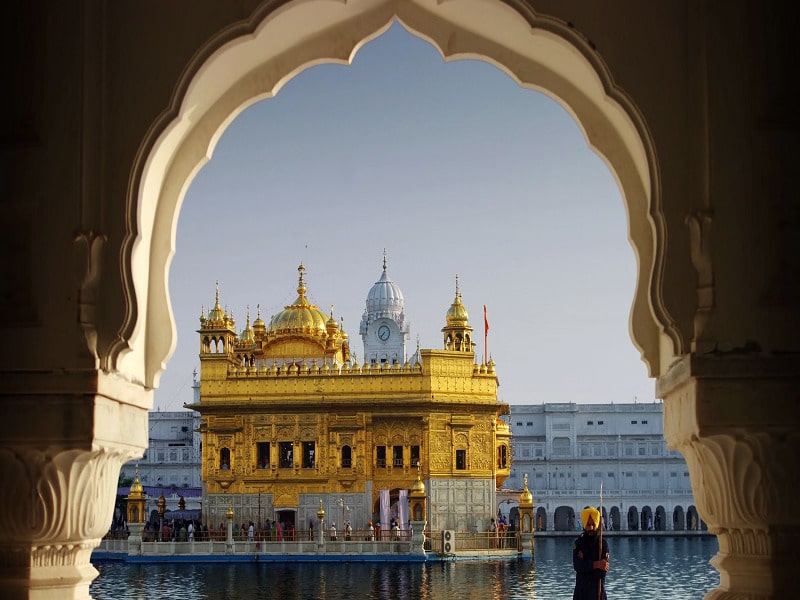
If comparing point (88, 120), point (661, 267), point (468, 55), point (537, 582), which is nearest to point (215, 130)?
point (88, 120)

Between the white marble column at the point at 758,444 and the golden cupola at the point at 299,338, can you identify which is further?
the golden cupola at the point at 299,338

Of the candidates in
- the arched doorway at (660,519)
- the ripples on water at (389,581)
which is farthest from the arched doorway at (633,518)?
the ripples on water at (389,581)

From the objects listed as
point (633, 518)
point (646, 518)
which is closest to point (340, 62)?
point (646, 518)

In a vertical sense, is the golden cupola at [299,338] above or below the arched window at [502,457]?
above

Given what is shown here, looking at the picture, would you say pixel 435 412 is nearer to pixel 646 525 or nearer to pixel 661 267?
pixel 661 267

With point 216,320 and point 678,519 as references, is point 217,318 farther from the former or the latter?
point 678,519

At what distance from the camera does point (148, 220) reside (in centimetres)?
368

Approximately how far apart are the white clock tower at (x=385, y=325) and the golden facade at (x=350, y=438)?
2750 cm

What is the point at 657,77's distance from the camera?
345 cm

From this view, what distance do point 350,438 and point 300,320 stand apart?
4165 millimetres

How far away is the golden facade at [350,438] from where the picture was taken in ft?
88.5

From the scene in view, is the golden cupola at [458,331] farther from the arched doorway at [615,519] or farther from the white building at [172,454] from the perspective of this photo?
the white building at [172,454]

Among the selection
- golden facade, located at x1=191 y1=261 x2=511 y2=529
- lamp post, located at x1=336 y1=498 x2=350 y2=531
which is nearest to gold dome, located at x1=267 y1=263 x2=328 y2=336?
golden facade, located at x1=191 y1=261 x2=511 y2=529

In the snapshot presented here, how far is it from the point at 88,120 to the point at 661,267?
1.80 m
